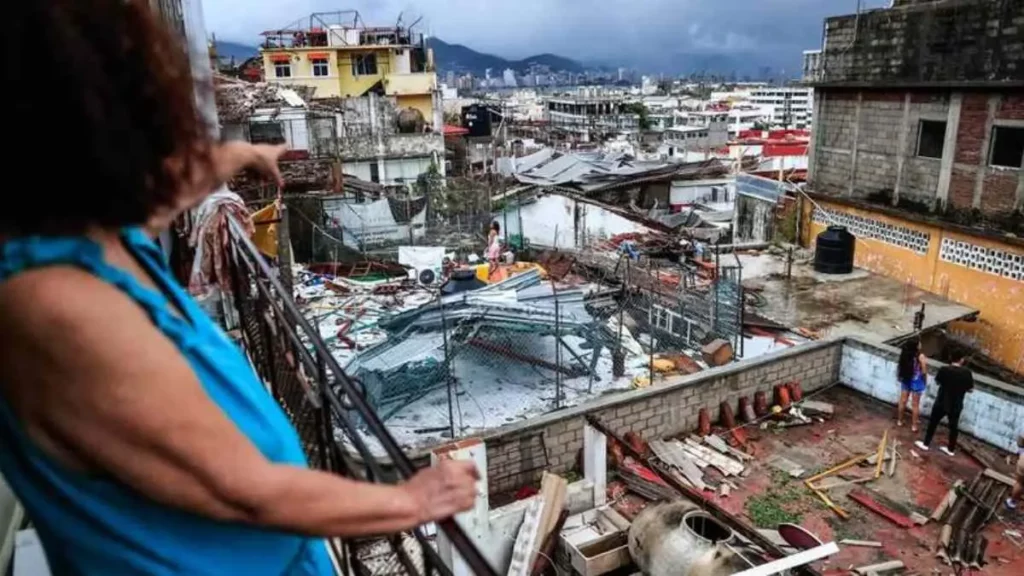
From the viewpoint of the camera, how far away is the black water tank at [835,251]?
19.2m

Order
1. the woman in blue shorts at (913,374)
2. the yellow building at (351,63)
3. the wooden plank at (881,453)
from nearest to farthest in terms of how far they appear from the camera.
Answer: the wooden plank at (881,453)
the woman in blue shorts at (913,374)
the yellow building at (351,63)

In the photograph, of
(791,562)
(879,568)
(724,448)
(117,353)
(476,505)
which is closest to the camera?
(117,353)

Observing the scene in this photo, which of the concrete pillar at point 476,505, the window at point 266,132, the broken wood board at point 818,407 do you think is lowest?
the broken wood board at point 818,407

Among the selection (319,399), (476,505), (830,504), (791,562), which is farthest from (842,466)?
(319,399)

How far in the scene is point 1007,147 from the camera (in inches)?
635

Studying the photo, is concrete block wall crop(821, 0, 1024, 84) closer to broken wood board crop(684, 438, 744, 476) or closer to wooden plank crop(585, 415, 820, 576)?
broken wood board crop(684, 438, 744, 476)

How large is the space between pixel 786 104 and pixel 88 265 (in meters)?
130

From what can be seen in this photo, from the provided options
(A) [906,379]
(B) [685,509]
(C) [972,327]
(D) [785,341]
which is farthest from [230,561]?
(C) [972,327]

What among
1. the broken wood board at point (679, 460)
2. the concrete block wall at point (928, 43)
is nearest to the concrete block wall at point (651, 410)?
the broken wood board at point (679, 460)

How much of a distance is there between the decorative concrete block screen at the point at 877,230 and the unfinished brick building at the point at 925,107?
0.66m

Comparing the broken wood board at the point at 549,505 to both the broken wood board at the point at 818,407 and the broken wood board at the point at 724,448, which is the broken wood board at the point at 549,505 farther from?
the broken wood board at the point at 818,407

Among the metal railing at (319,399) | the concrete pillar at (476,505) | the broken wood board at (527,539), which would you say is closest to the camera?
the metal railing at (319,399)

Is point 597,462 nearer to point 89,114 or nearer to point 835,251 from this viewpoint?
point 89,114

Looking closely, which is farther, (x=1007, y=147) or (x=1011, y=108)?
(x=1007, y=147)
